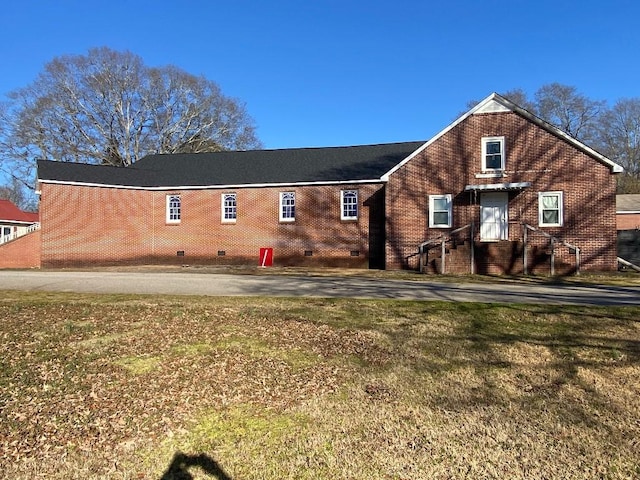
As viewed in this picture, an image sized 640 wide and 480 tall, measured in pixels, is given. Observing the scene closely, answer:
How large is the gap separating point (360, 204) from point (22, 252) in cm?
1661

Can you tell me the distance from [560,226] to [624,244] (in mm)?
5929

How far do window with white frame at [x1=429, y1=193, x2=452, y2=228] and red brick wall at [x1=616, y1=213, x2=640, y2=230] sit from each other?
2069 cm

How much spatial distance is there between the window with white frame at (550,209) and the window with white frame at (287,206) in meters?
11.4

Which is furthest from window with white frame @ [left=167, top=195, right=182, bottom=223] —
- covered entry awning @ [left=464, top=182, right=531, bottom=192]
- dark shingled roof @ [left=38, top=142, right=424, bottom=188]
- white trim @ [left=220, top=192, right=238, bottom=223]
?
covered entry awning @ [left=464, top=182, right=531, bottom=192]

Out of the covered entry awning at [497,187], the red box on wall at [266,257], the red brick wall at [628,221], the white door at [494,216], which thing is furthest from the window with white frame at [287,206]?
the red brick wall at [628,221]

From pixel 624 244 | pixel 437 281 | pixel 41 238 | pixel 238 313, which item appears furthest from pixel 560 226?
pixel 41 238

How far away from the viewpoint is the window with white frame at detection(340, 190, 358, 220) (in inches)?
891

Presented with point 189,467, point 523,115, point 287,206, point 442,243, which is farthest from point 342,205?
point 189,467

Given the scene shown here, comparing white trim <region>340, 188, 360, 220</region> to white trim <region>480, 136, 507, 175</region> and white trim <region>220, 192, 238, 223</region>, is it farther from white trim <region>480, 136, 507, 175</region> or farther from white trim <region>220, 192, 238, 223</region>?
white trim <region>480, 136, 507, 175</region>

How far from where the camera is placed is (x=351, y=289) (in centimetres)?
1252

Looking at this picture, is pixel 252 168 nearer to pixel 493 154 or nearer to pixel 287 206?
pixel 287 206

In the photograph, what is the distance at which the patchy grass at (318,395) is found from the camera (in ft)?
12.3

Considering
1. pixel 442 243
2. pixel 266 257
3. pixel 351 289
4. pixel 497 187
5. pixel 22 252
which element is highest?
pixel 497 187

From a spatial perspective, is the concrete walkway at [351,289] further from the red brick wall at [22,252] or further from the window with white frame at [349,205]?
the window with white frame at [349,205]
